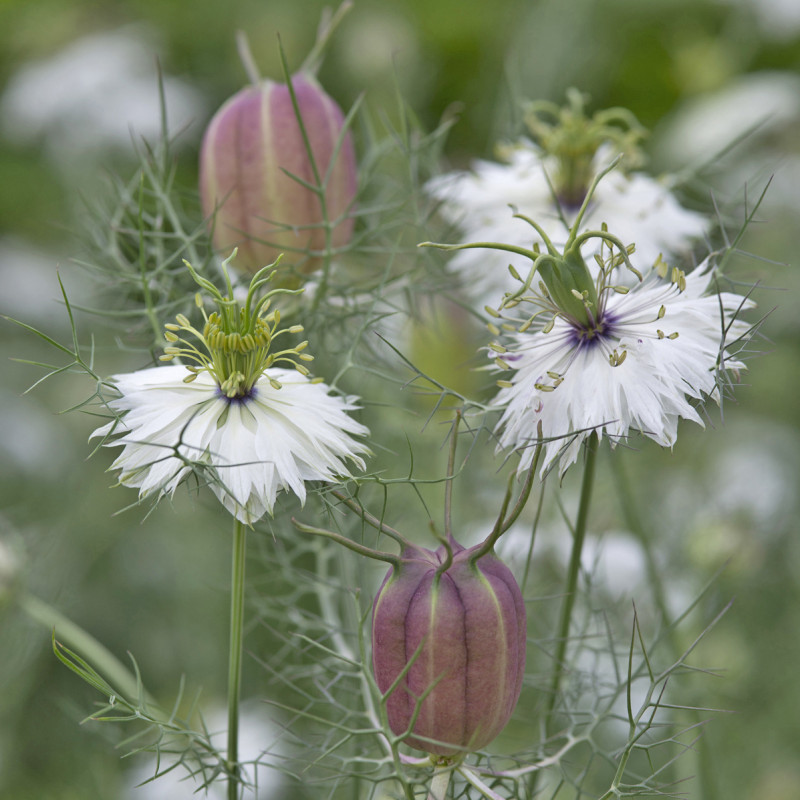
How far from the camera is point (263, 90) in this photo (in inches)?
21.9

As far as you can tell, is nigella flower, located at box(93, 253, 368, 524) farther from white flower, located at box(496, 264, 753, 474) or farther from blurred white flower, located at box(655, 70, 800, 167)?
blurred white flower, located at box(655, 70, 800, 167)

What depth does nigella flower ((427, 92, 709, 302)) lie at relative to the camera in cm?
60

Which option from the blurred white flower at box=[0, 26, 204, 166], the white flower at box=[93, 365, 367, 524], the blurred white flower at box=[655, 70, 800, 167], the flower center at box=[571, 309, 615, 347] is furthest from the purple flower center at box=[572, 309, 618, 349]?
the blurred white flower at box=[0, 26, 204, 166]

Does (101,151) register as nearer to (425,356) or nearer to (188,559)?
(188,559)

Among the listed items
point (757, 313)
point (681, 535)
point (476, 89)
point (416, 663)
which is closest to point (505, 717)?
point (416, 663)

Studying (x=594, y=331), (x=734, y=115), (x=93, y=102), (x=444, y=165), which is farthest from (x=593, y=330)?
(x=93, y=102)

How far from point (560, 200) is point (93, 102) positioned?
4.72 ft

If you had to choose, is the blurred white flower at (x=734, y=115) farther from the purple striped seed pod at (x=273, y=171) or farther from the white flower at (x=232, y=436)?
the white flower at (x=232, y=436)

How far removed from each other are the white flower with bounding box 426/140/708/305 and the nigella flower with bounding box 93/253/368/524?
0.64 feet

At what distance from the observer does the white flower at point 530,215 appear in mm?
592

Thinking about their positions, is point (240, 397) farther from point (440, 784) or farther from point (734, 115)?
point (734, 115)

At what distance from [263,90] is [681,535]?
1.96ft

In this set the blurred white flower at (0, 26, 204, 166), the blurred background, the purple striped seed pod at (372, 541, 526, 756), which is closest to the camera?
the purple striped seed pod at (372, 541, 526, 756)

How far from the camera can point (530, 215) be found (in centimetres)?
61
